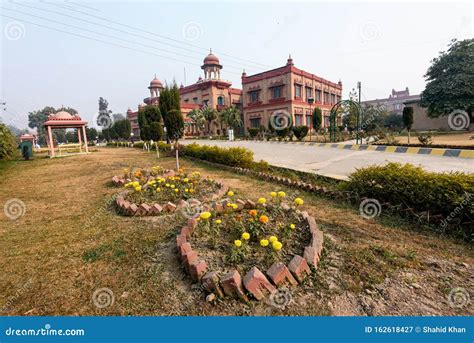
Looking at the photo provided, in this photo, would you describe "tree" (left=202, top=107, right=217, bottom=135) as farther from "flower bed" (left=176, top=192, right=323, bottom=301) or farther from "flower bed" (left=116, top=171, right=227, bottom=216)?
"flower bed" (left=176, top=192, right=323, bottom=301)

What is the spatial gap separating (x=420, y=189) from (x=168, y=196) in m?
4.78

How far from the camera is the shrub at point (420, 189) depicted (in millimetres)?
3529

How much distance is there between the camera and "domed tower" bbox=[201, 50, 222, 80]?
140ft

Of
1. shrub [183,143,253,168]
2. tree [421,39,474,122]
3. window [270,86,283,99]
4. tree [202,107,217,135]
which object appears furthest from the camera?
tree [202,107,217,135]

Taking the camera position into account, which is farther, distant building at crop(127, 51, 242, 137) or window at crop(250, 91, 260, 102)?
distant building at crop(127, 51, 242, 137)

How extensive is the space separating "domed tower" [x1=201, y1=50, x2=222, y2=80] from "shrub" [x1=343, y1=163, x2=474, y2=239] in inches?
1689

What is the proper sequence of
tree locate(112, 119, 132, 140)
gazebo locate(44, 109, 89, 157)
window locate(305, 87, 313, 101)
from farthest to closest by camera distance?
1. tree locate(112, 119, 132, 140)
2. window locate(305, 87, 313, 101)
3. gazebo locate(44, 109, 89, 157)

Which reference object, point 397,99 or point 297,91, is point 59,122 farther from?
point 397,99

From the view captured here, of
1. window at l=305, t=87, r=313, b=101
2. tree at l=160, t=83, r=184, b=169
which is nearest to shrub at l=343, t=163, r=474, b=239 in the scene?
tree at l=160, t=83, r=184, b=169

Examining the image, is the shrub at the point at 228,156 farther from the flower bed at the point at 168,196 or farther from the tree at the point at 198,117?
the tree at the point at 198,117

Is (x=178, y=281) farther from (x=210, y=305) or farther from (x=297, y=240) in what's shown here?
(x=297, y=240)

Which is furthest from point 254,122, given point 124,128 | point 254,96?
point 124,128

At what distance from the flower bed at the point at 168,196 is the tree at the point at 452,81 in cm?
3047

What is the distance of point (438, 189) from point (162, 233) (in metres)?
4.47
